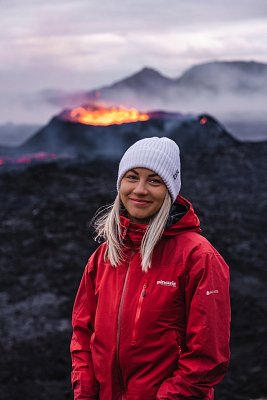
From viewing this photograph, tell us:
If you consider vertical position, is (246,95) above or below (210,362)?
below

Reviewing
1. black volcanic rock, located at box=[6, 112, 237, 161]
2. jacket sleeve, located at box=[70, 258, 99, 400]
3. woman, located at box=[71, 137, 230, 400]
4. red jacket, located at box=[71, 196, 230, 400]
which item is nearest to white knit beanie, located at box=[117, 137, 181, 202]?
woman, located at box=[71, 137, 230, 400]

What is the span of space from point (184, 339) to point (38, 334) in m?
6.97

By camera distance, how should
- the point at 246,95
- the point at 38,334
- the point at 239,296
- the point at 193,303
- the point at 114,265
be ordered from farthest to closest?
the point at 246,95, the point at 239,296, the point at 38,334, the point at 114,265, the point at 193,303

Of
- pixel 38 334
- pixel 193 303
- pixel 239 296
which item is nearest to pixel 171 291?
pixel 193 303

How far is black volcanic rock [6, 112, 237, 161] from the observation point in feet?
96.3

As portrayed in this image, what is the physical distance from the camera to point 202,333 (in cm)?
263

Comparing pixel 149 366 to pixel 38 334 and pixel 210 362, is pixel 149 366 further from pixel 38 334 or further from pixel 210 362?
pixel 38 334

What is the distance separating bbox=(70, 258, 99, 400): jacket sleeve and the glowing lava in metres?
30.0

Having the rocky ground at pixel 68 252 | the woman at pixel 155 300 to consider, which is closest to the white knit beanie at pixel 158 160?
the woman at pixel 155 300

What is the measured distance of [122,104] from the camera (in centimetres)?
3597

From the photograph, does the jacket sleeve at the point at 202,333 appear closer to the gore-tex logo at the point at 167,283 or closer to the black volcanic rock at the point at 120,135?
the gore-tex logo at the point at 167,283

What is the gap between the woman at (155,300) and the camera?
105 inches

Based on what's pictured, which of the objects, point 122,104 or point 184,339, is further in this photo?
point 122,104

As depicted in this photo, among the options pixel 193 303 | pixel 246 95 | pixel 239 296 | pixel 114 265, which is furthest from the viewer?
pixel 246 95
